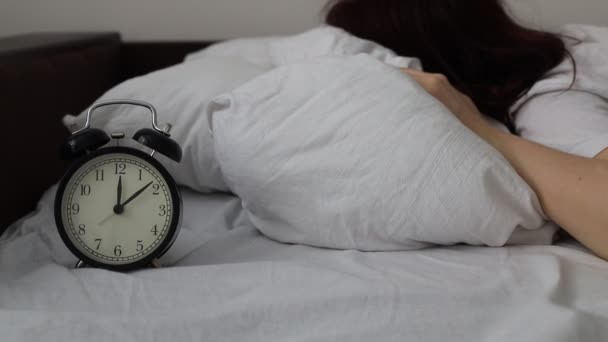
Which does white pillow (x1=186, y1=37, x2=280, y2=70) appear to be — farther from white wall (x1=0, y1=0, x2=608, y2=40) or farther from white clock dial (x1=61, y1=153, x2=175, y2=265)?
white clock dial (x1=61, y1=153, x2=175, y2=265)

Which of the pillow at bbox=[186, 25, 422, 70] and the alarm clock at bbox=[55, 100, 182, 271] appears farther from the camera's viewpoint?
the pillow at bbox=[186, 25, 422, 70]

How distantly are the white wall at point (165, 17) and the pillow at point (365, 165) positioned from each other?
3.29 ft

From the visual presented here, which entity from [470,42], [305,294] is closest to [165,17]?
[470,42]

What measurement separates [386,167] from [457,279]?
0.51 feet


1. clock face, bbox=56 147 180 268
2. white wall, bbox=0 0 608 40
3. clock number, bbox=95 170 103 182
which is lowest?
white wall, bbox=0 0 608 40

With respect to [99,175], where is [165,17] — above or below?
below

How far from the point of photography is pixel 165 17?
5.90 feet

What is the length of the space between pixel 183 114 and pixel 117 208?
0.32 metres

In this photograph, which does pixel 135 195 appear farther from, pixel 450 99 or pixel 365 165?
pixel 450 99

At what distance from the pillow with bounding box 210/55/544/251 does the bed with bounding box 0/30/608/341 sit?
4 cm

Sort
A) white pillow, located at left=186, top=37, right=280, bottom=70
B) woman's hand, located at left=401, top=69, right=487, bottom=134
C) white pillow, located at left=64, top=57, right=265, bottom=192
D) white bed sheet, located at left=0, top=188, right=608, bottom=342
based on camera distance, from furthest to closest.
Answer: white pillow, located at left=186, top=37, right=280, bottom=70
white pillow, located at left=64, top=57, right=265, bottom=192
woman's hand, located at left=401, top=69, right=487, bottom=134
white bed sheet, located at left=0, top=188, right=608, bottom=342

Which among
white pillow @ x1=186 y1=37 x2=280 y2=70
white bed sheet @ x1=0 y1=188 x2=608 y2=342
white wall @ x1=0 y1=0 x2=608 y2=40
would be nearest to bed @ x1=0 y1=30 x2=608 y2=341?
white bed sheet @ x1=0 y1=188 x2=608 y2=342

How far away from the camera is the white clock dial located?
745 mm

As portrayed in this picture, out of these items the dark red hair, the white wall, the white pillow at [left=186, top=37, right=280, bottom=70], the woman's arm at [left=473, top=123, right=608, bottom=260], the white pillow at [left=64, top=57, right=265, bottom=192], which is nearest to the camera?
the woman's arm at [left=473, top=123, right=608, bottom=260]
